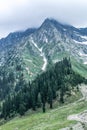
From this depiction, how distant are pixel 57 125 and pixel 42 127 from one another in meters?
6.77

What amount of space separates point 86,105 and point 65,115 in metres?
16.4

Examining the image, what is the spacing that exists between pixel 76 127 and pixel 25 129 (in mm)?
27537

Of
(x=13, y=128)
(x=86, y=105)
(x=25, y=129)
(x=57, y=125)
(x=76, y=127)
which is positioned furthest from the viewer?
(x=86, y=105)

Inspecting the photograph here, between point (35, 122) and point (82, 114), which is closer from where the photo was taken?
point (82, 114)

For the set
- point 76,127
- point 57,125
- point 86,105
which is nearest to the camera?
point 76,127

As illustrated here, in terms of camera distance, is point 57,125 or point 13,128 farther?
point 13,128

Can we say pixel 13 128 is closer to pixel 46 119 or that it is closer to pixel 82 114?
pixel 46 119

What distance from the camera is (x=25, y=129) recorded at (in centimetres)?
14175

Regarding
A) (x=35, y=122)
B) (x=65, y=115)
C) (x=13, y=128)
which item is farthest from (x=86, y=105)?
(x=13, y=128)

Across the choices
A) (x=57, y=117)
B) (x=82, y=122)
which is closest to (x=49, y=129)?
(x=82, y=122)

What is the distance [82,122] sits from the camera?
127 m

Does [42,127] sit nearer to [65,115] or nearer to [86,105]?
[65,115]

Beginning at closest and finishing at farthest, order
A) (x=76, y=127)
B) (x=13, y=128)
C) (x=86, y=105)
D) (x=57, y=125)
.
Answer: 1. (x=76, y=127)
2. (x=57, y=125)
3. (x=13, y=128)
4. (x=86, y=105)

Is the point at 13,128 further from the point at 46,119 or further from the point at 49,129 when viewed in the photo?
the point at 49,129
